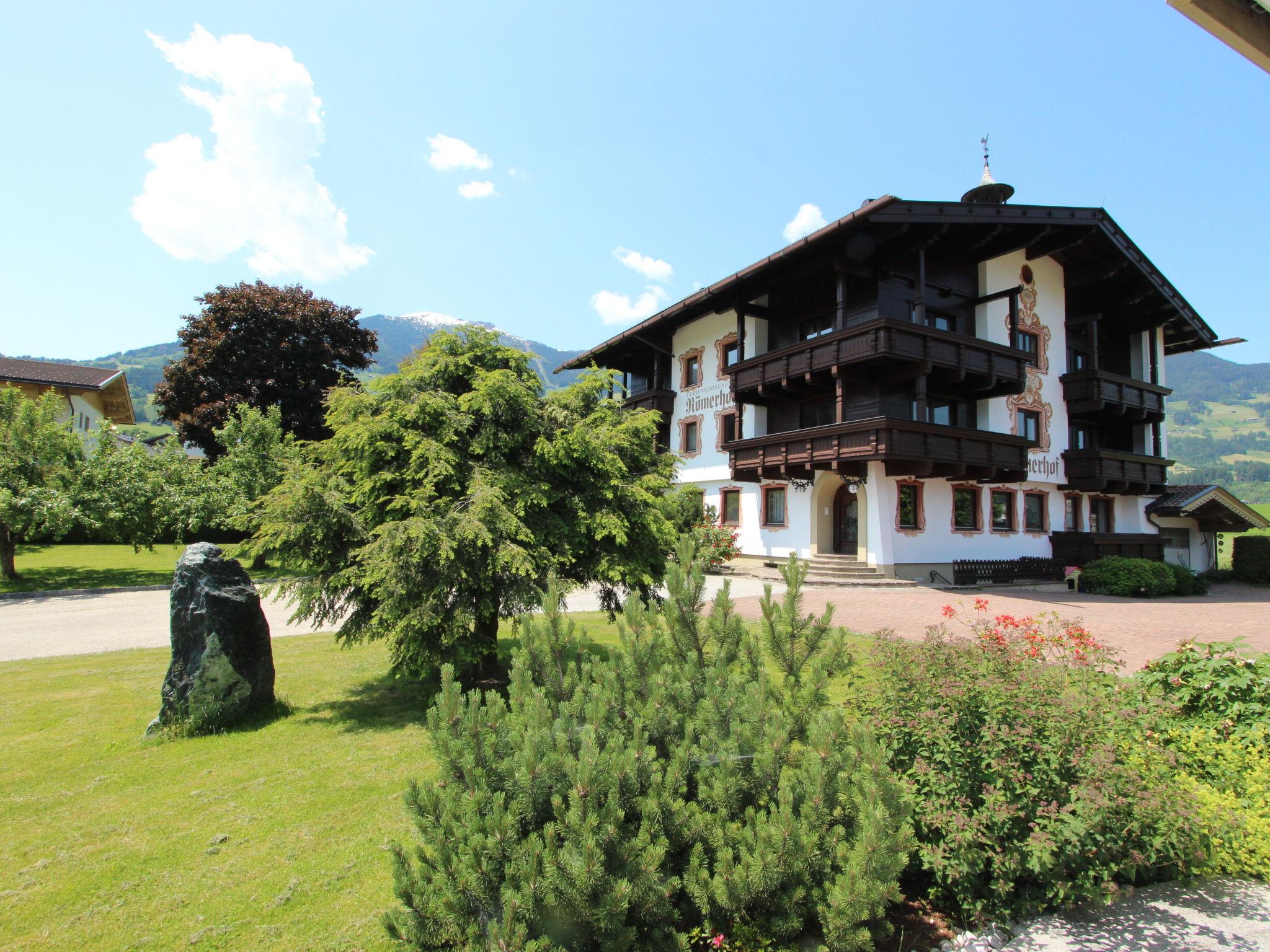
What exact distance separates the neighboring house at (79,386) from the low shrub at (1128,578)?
154ft

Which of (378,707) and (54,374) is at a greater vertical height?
(54,374)

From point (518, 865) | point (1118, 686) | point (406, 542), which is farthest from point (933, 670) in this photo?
point (406, 542)

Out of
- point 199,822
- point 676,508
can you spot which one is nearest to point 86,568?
point 199,822

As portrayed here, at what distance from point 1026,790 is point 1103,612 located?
53.5 ft

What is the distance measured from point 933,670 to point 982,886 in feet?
3.64

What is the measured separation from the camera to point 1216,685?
4.57 metres

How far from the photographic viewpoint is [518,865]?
2523 mm

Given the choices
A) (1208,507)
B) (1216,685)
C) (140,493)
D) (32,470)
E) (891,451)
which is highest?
(891,451)

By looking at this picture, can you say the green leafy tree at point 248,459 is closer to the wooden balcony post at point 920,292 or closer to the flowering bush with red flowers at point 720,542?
the flowering bush with red flowers at point 720,542

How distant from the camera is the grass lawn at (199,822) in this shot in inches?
133

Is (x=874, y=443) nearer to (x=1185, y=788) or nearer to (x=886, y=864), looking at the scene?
(x=1185, y=788)

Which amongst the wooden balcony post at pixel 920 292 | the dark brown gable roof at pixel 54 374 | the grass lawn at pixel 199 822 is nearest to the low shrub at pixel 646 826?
the grass lawn at pixel 199 822

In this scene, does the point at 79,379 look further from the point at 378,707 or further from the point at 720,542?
the point at 378,707

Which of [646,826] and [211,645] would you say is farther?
[211,645]
